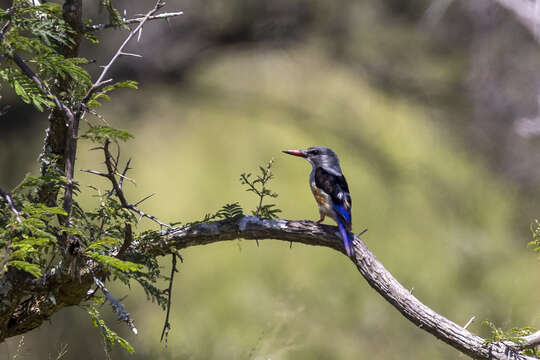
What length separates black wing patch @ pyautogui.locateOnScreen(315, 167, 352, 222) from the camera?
3.19m

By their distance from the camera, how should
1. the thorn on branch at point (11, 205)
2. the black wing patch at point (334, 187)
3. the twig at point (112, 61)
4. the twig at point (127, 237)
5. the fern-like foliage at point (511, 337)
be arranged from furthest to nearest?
the black wing patch at point (334, 187)
the fern-like foliage at point (511, 337)
the twig at point (127, 237)
the twig at point (112, 61)
the thorn on branch at point (11, 205)

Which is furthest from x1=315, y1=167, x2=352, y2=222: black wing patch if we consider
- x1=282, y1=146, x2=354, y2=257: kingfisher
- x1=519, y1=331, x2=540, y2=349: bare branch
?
x1=519, y1=331, x2=540, y2=349: bare branch

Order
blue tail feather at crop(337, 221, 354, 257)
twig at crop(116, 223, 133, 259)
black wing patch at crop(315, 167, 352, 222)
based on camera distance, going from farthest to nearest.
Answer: black wing patch at crop(315, 167, 352, 222) → blue tail feather at crop(337, 221, 354, 257) → twig at crop(116, 223, 133, 259)

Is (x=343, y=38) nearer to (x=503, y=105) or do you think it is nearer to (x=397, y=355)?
(x=503, y=105)

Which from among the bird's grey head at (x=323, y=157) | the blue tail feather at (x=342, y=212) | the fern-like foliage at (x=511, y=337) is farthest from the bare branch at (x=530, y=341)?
the bird's grey head at (x=323, y=157)

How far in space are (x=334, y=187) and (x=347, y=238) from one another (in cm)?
58

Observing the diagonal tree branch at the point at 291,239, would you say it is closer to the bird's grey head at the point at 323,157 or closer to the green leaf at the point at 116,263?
the green leaf at the point at 116,263

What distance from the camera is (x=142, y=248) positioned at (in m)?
2.77

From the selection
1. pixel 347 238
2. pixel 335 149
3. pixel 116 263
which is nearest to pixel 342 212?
pixel 347 238

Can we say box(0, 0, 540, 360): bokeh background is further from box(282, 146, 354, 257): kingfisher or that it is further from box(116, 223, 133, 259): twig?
box(116, 223, 133, 259): twig

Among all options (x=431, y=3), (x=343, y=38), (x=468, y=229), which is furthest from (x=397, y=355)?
(x=431, y=3)

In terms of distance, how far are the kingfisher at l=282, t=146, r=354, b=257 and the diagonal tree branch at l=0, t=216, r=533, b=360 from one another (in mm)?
62

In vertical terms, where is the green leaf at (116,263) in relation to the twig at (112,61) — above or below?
below

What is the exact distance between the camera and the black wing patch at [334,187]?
10.5 feet
